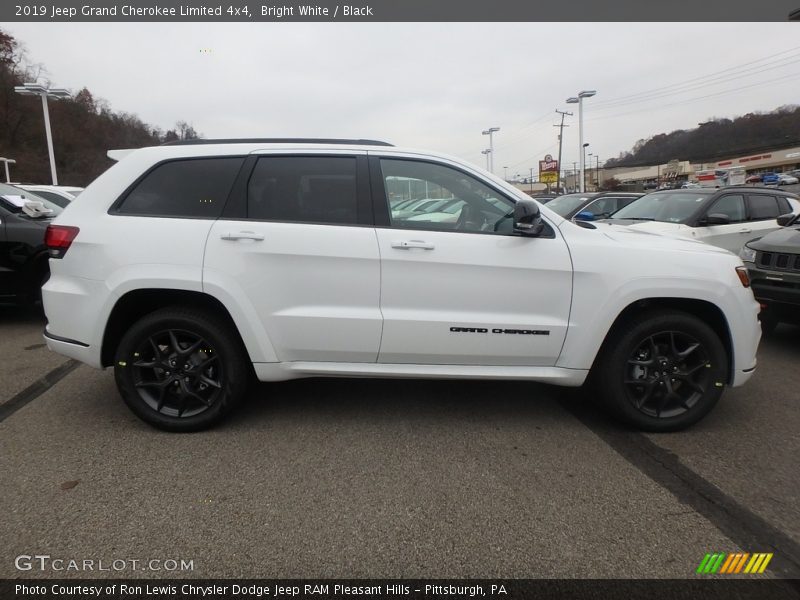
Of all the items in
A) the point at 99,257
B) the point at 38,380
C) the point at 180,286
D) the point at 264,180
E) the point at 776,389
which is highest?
the point at 264,180

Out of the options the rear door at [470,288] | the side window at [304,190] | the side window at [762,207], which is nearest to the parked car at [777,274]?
the side window at [762,207]

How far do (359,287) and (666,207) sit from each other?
711 centimetres

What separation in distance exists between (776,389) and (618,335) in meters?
1.99

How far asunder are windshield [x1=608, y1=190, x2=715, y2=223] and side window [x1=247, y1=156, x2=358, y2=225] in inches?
252

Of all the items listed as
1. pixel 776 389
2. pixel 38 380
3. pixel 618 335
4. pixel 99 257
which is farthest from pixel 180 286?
pixel 776 389

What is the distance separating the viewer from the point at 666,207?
834 cm

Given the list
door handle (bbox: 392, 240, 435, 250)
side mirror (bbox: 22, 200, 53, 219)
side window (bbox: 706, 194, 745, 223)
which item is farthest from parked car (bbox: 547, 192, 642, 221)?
side mirror (bbox: 22, 200, 53, 219)

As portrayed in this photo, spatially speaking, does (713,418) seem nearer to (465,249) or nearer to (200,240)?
(465,249)

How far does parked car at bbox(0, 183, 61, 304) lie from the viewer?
5.80 metres

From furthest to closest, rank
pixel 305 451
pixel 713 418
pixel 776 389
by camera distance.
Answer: pixel 776 389
pixel 713 418
pixel 305 451

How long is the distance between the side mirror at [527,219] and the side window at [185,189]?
186 centimetres

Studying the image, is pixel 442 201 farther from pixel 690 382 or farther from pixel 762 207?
pixel 762 207

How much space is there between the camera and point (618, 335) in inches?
133

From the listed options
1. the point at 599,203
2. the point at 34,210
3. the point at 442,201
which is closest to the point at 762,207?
the point at 599,203
